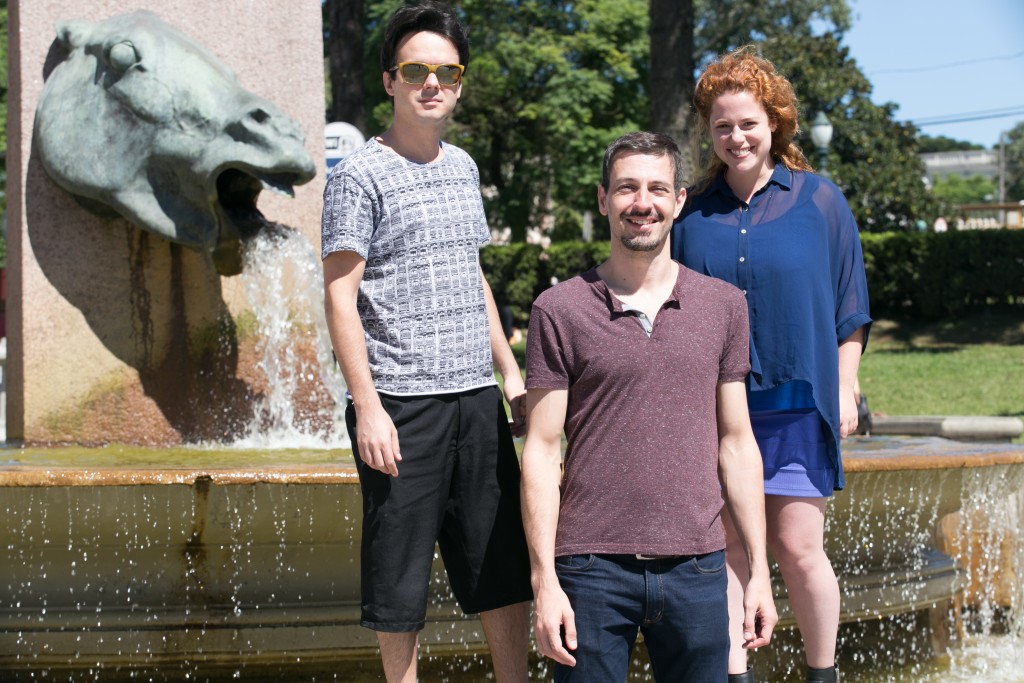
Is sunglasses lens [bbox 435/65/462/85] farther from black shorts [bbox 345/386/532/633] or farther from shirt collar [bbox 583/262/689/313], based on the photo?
black shorts [bbox 345/386/532/633]

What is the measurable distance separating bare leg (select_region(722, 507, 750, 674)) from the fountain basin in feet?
3.53

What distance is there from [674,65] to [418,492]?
32.7ft

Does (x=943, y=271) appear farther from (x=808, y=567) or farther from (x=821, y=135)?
(x=808, y=567)

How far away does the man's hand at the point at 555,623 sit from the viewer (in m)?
2.34

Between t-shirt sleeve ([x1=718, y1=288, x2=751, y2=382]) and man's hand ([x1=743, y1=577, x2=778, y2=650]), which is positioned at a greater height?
t-shirt sleeve ([x1=718, y1=288, x2=751, y2=382])

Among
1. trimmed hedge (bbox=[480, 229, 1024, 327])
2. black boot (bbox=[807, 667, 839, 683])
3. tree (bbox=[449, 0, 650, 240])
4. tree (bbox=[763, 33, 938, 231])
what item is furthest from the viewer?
tree (bbox=[449, 0, 650, 240])

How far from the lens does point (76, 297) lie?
16.7 ft

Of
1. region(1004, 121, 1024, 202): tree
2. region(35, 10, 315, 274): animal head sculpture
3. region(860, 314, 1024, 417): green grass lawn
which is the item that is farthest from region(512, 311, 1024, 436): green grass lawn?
region(1004, 121, 1024, 202): tree

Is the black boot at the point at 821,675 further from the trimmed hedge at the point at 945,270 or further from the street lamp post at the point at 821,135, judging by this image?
the trimmed hedge at the point at 945,270

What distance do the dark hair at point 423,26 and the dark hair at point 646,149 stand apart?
0.48 meters

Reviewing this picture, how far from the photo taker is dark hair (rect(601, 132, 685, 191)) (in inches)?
98.1

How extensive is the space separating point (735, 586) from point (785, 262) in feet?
2.60

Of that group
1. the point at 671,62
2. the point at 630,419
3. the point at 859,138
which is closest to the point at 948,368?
the point at 671,62

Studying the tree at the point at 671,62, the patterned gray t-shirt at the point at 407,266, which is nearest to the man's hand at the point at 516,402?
the patterned gray t-shirt at the point at 407,266
